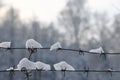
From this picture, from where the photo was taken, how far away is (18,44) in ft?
127

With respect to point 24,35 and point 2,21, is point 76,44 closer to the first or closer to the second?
point 24,35

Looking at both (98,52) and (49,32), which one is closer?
(98,52)

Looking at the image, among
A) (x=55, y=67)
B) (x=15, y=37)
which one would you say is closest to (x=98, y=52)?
(x=55, y=67)

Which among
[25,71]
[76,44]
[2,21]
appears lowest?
[25,71]

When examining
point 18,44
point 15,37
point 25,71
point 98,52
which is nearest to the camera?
point 25,71

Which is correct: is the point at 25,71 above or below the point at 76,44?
below

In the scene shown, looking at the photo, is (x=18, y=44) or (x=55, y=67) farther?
(x=18, y=44)

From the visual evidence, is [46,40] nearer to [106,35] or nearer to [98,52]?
[106,35]

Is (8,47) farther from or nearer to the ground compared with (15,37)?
nearer to the ground

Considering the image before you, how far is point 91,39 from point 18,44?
6950mm

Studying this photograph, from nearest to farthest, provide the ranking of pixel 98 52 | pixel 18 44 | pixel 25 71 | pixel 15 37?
pixel 25 71 < pixel 98 52 < pixel 18 44 < pixel 15 37

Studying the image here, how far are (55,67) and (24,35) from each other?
131ft

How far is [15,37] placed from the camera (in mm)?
41531

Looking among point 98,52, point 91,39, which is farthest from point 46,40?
point 98,52
